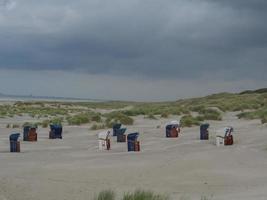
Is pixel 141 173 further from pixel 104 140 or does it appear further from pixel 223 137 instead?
pixel 104 140

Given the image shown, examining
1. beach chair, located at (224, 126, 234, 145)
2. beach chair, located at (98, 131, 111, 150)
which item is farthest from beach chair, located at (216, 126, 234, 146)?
beach chair, located at (98, 131, 111, 150)

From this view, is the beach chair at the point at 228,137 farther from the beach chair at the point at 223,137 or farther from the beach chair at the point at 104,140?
the beach chair at the point at 104,140

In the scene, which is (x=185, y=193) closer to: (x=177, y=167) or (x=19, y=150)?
(x=177, y=167)

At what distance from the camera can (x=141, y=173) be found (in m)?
14.0

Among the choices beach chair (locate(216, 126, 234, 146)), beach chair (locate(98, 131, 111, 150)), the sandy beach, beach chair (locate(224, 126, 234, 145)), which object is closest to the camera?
the sandy beach

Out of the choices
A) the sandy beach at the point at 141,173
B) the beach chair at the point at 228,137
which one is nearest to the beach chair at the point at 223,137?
the beach chair at the point at 228,137

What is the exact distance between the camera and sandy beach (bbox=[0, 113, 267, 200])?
37.7 feet

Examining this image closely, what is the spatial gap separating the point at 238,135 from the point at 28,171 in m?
10.8

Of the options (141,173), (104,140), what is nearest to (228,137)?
(104,140)

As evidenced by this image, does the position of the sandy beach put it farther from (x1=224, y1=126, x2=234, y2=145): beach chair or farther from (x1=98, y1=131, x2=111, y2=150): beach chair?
(x1=98, y1=131, x2=111, y2=150): beach chair

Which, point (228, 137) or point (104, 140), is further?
point (104, 140)

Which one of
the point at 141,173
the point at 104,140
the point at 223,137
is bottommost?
the point at 141,173

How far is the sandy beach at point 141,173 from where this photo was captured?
11492 mm

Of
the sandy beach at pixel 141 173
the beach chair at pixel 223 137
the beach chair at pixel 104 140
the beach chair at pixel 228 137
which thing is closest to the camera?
the sandy beach at pixel 141 173
